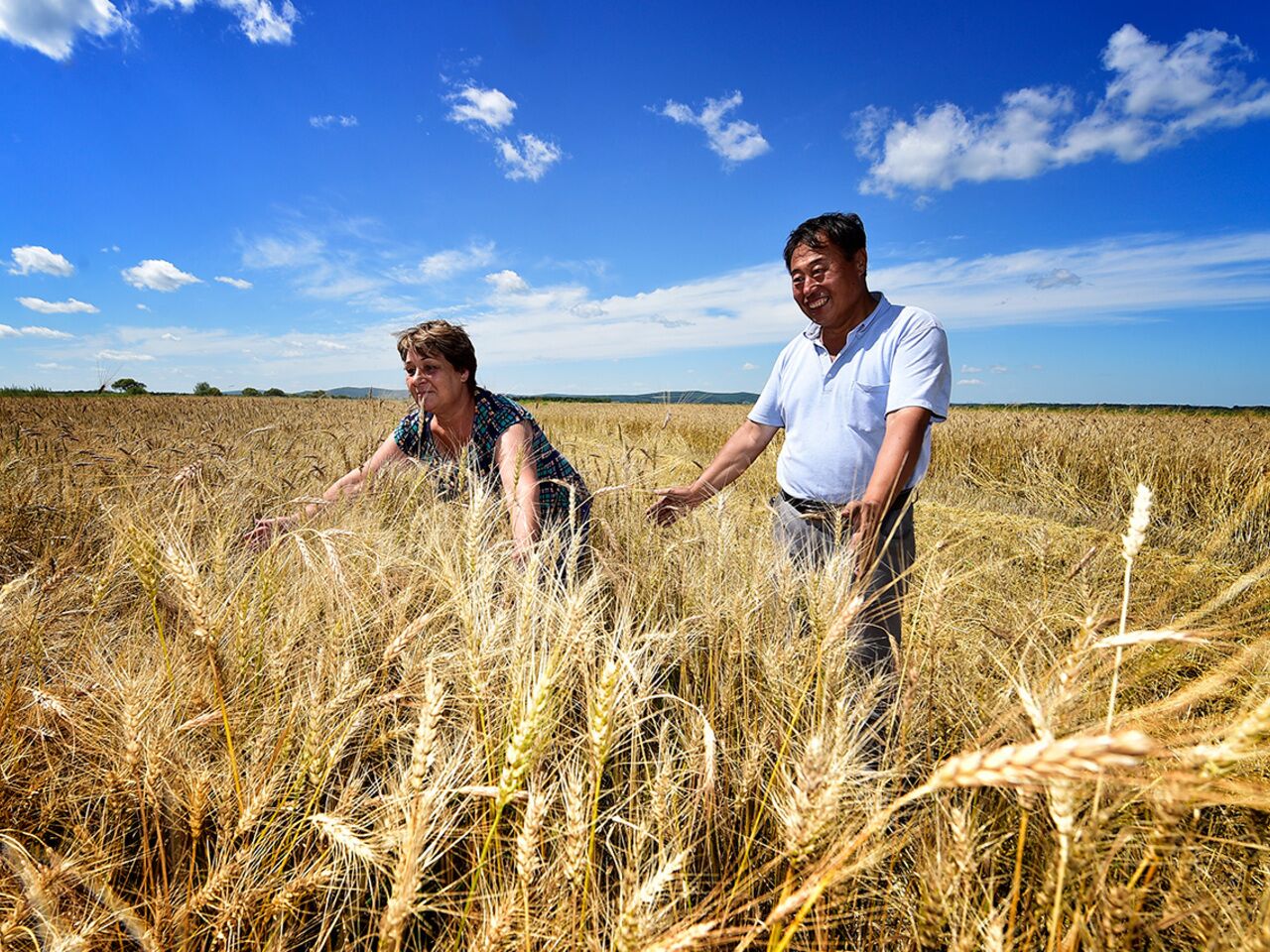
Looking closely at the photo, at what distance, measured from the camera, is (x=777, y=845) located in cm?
104

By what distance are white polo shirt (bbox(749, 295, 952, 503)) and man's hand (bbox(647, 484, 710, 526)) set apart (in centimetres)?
42

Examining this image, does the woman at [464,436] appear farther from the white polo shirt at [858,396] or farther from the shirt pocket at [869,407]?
the shirt pocket at [869,407]

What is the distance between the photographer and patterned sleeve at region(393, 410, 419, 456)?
9.73 ft

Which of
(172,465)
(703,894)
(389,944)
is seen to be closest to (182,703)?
(389,944)

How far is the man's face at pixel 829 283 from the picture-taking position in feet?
7.49

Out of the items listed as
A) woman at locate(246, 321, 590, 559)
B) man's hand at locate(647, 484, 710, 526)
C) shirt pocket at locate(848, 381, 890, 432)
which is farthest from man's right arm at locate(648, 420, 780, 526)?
shirt pocket at locate(848, 381, 890, 432)

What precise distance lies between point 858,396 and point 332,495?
2.23 meters

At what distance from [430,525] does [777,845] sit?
1.49m

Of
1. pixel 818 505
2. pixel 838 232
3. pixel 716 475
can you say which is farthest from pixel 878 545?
pixel 838 232

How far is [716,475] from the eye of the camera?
2.70 m

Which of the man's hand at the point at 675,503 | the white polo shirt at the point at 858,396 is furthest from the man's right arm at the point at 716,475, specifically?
the white polo shirt at the point at 858,396

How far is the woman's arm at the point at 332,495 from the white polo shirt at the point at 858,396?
1889 mm

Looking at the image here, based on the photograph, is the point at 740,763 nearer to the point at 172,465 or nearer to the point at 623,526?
the point at 623,526

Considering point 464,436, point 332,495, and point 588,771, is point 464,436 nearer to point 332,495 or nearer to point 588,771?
point 332,495
